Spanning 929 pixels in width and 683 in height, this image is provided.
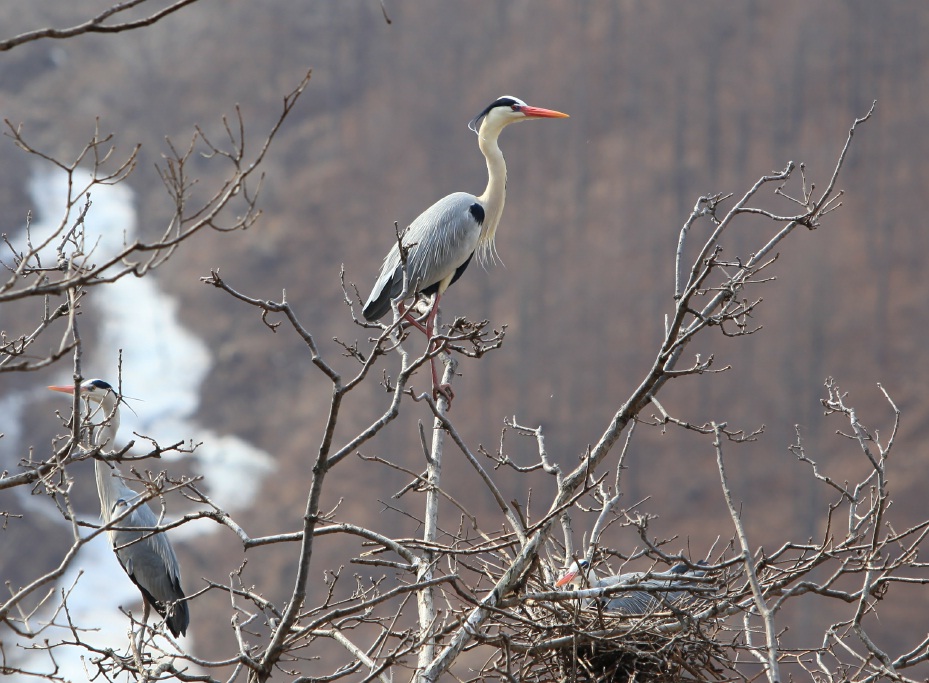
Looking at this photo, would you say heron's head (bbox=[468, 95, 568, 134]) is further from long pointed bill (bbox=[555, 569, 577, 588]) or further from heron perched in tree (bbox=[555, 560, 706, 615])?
long pointed bill (bbox=[555, 569, 577, 588])

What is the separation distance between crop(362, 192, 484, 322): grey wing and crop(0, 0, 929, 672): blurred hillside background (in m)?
10.7

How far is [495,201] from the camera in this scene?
585 cm

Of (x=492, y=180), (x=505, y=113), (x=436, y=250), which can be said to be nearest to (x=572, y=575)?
(x=436, y=250)

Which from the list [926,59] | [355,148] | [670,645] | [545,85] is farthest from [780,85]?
[670,645]

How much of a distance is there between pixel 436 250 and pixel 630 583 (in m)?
2.63

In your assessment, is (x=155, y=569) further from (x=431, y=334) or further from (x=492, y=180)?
(x=492, y=180)

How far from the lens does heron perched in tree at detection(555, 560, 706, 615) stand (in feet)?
10.5

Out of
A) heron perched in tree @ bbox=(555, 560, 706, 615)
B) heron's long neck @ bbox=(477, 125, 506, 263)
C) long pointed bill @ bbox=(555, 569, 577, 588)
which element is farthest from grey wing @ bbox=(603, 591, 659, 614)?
heron's long neck @ bbox=(477, 125, 506, 263)

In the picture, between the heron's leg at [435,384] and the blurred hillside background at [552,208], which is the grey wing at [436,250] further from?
the blurred hillside background at [552,208]

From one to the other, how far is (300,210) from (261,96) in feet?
8.85

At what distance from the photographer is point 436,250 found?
17.9 feet

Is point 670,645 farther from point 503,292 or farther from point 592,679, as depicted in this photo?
point 503,292

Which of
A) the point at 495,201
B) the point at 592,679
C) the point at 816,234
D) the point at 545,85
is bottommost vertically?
the point at 592,679

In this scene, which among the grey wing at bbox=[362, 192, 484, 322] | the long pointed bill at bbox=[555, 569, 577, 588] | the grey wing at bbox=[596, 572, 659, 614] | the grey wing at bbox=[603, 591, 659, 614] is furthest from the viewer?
the grey wing at bbox=[362, 192, 484, 322]
